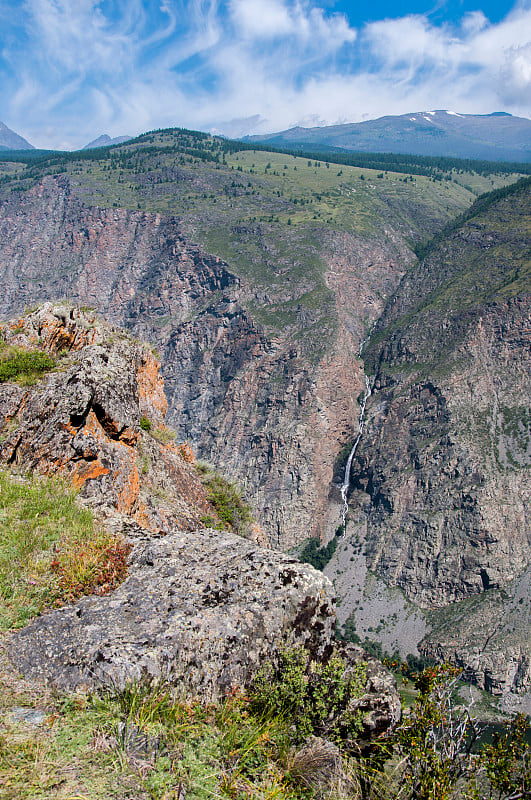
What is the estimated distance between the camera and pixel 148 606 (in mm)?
4770

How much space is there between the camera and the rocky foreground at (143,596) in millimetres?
4051

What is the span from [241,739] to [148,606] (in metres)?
1.66

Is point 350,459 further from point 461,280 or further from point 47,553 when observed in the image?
point 47,553

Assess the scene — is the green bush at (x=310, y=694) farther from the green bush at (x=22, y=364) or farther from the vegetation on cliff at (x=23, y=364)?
the green bush at (x=22, y=364)

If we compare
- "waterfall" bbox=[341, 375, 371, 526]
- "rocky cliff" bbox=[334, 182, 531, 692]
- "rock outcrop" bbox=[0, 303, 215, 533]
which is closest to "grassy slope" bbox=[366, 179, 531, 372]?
"rocky cliff" bbox=[334, 182, 531, 692]

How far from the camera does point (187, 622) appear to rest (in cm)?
458

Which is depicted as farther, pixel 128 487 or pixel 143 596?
pixel 128 487

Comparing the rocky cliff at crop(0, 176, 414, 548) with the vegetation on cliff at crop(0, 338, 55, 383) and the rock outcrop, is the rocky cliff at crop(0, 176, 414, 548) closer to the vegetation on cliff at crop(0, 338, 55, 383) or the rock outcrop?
the rock outcrop

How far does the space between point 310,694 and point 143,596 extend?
201cm

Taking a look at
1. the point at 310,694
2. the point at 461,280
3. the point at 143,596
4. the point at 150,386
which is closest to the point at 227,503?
the point at 150,386

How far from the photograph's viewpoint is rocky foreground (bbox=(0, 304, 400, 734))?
405cm

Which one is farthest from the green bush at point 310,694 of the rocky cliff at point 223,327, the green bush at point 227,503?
the rocky cliff at point 223,327

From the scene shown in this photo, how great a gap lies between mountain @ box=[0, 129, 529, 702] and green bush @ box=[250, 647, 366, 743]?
3905 inches

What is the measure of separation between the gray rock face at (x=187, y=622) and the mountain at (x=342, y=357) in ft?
323
